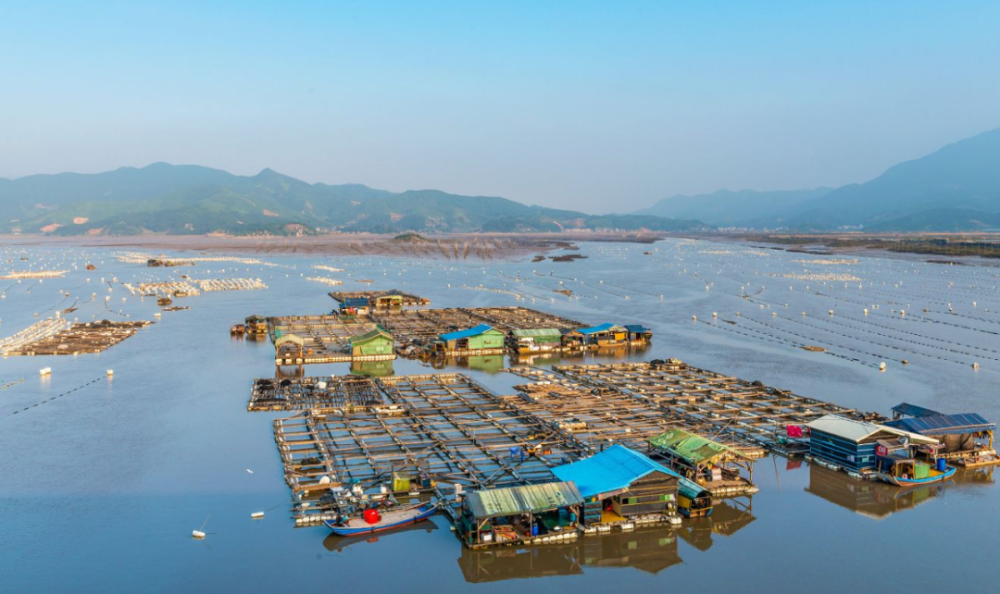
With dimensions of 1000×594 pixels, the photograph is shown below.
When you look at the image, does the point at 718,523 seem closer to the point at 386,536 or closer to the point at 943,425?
the point at 386,536

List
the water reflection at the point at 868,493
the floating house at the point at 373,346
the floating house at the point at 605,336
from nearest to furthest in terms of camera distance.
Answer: the water reflection at the point at 868,493 → the floating house at the point at 373,346 → the floating house at the point at 605,336

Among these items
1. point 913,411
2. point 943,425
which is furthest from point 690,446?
point 913,411

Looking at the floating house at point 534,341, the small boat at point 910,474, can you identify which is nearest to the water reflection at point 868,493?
the small boat at point 910,474

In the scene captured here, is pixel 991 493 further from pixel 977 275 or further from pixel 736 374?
pixel 977 275

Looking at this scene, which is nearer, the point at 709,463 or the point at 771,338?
the point at 709,463

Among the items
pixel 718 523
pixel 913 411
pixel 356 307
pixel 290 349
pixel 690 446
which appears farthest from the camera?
pixel 356 307

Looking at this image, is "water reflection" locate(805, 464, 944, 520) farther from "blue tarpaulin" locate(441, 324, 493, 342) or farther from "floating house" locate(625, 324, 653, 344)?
"floating house" locate(625, 324, 653, 344)

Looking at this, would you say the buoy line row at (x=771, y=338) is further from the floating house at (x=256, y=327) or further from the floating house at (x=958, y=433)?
the floating house at (x=256, y=327)

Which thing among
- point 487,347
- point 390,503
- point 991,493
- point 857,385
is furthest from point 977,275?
point 390,503
